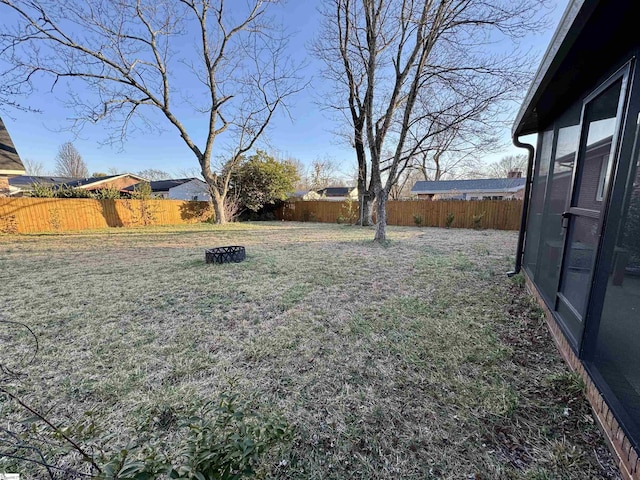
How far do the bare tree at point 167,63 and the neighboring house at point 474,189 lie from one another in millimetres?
16860

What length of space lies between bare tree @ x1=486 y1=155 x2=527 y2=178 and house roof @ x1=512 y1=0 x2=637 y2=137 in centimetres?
3038

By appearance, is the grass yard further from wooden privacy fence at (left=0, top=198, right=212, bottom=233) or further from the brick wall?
wooden privacy fence at (left=0, top=198, right=212, bottom=233)

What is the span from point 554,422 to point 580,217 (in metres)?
1.46

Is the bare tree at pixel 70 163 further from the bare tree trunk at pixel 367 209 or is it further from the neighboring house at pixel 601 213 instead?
the neighboring house at pixel 601 213

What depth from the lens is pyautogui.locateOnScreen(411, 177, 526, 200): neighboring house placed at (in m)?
21.1

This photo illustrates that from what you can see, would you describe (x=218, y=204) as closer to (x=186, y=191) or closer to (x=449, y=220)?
(x=449, y=220)

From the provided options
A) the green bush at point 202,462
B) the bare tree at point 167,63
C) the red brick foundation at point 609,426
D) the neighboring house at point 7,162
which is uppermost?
the bare tree at point 167,63

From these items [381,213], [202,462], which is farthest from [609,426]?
[381,213]

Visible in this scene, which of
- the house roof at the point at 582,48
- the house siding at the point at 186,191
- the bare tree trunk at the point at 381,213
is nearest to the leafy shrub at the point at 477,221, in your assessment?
the bare tree trunk at the point at 381,213

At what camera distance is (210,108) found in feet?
38.7

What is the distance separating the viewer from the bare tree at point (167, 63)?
830 centimetres

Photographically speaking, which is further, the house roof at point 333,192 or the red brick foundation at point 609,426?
the house roof at point 333,192

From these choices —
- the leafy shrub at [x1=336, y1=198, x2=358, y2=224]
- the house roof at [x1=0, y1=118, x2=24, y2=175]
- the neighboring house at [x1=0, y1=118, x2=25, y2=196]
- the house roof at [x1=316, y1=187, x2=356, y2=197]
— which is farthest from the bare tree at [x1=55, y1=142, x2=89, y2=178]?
the leafy shrub at [x1=336, y1=198, x2=358, y2=224]

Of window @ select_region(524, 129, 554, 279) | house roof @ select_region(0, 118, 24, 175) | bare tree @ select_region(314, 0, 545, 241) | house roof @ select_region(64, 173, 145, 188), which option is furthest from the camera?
house roof @ select_region(64, 173, 145, 188)
